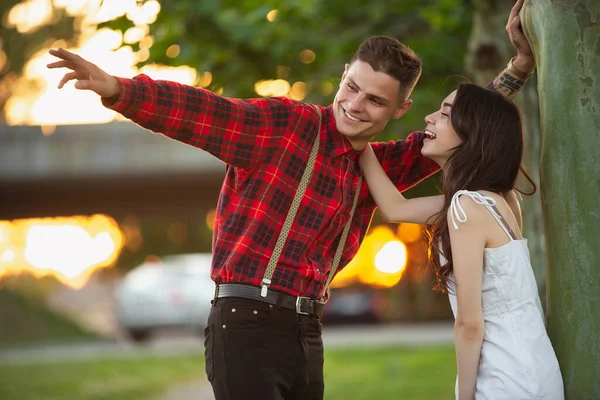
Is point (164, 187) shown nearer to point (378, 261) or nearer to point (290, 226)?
point (378, 261)

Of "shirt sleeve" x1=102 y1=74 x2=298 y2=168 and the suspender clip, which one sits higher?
"shirt sleeve" x1=102 y1=74 x2=298 y2=168

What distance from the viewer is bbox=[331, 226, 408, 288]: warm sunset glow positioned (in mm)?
27234

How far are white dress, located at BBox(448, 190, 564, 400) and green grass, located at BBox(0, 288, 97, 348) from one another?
19866 millimetres

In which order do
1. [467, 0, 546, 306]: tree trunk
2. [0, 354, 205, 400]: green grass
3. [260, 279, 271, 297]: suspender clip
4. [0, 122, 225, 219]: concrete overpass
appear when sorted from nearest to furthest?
[260, 279, 271, 297]: suspender clip < [467, 0, 546, 306]: tree trunk < [0, 354, 205, 400]: green grass < [0, 122, 225, 219]: concrete overpass

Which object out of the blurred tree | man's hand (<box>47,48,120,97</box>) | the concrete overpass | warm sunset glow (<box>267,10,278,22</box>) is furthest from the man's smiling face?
the concrete overpass

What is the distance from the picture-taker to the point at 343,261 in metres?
3.80

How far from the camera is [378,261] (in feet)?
93.4

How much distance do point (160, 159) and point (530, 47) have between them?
20.6 m

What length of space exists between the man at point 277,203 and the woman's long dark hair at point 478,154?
317mm

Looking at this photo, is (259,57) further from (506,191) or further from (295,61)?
(506,191)

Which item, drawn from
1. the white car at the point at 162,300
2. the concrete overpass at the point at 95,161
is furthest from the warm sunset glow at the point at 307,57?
the concrete overpass at the point at 95,161

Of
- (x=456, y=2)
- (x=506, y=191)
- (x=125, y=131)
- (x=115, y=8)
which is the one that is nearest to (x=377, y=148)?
(x=506, y=191)

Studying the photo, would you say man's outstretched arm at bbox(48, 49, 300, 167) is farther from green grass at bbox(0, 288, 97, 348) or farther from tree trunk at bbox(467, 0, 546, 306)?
green grass at bbox(0, 288, 97, 348)

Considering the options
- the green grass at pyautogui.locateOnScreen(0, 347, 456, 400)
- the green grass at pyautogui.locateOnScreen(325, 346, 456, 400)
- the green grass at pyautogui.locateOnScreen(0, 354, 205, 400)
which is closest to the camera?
the green grass at pyautogui.locateOnScreen(325, 346, 456, 400)
